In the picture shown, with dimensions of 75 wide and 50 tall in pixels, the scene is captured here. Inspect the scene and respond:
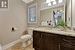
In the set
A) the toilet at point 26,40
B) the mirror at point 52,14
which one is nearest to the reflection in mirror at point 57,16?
the mirror at point 52,14

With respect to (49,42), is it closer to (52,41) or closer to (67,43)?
(52,41)

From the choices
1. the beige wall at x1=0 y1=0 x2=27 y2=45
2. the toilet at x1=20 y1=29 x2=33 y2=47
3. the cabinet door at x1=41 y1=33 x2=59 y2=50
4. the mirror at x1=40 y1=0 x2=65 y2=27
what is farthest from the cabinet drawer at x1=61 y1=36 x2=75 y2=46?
the beige wall at x1=0 y1=0 x2=27 y2=45

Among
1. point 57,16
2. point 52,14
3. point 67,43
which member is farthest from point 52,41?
point 52,14

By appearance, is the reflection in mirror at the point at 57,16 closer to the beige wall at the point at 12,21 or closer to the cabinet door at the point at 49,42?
the cabinet door at the point at 49,42

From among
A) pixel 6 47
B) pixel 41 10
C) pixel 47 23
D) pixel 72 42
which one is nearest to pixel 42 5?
pixel 41 10

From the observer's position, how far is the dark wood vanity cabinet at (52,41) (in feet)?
7.11

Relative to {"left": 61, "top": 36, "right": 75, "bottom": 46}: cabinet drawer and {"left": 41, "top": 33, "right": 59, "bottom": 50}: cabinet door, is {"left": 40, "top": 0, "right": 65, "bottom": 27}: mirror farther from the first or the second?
{"left": 61, "top": 36, "right": 75, "bottom": 46}: cabinet drawer

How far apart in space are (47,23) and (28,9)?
1522mm

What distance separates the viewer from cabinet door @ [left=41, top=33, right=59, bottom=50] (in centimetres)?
252

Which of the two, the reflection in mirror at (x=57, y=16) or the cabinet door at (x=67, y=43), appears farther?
the reflection in mirror at (x=57, y=16)

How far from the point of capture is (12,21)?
181 inches

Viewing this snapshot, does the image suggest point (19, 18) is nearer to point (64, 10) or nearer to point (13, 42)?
point (13, 42)

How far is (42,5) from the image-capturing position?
13.7 feet

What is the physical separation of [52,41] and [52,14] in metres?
1.21
